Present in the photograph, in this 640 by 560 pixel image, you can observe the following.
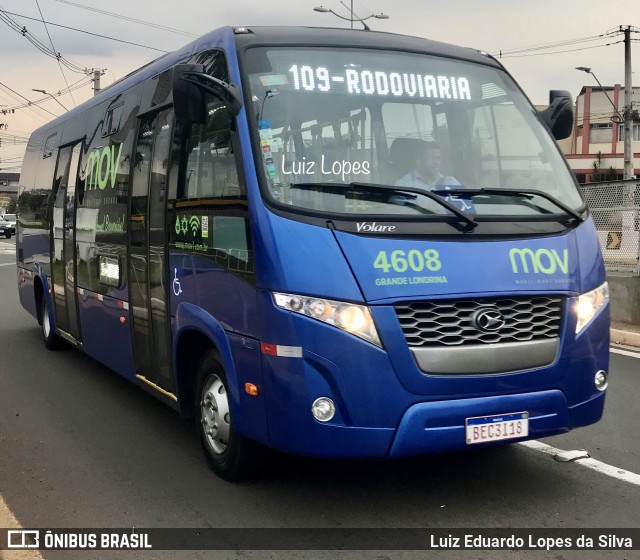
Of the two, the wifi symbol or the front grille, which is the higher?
the wifi symbol

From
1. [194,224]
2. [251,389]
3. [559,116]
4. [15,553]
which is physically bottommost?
[15,553]

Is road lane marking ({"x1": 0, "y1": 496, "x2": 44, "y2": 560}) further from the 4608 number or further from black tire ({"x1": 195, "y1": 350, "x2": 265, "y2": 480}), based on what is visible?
the 4608 number

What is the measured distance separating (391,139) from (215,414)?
6.51 ft

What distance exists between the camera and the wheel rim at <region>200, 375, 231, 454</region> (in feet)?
15.7

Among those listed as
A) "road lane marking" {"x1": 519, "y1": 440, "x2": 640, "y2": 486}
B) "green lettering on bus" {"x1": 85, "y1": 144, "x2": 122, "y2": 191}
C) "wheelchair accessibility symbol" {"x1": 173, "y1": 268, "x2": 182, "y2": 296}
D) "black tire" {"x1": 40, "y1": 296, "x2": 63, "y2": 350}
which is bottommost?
"road lane marking" {"x1": 519, "y1": 440, "x2": 640, "y2": 486}

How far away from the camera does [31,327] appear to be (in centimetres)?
1162

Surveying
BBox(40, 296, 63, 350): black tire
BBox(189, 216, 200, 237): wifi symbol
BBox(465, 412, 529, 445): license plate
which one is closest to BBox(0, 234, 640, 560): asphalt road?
BBox(465, 412, 529, 445): license plate

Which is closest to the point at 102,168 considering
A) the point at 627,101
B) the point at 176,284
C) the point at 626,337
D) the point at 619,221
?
the point at 176,284

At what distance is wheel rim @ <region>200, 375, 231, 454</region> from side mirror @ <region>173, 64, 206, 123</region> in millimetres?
1587

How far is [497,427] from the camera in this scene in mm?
4164

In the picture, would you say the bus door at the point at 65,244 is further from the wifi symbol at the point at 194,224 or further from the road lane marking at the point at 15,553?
the road lane marking at the point at 15,553

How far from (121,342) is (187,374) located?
57.2 inches

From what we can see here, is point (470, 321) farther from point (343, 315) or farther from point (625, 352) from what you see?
point (625, 352)

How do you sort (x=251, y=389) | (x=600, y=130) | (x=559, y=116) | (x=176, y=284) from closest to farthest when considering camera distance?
1. (x=251, y=389)
2. (x=176, y=284)
3. (x=559, y=116)
4. (x=600, y=130)
